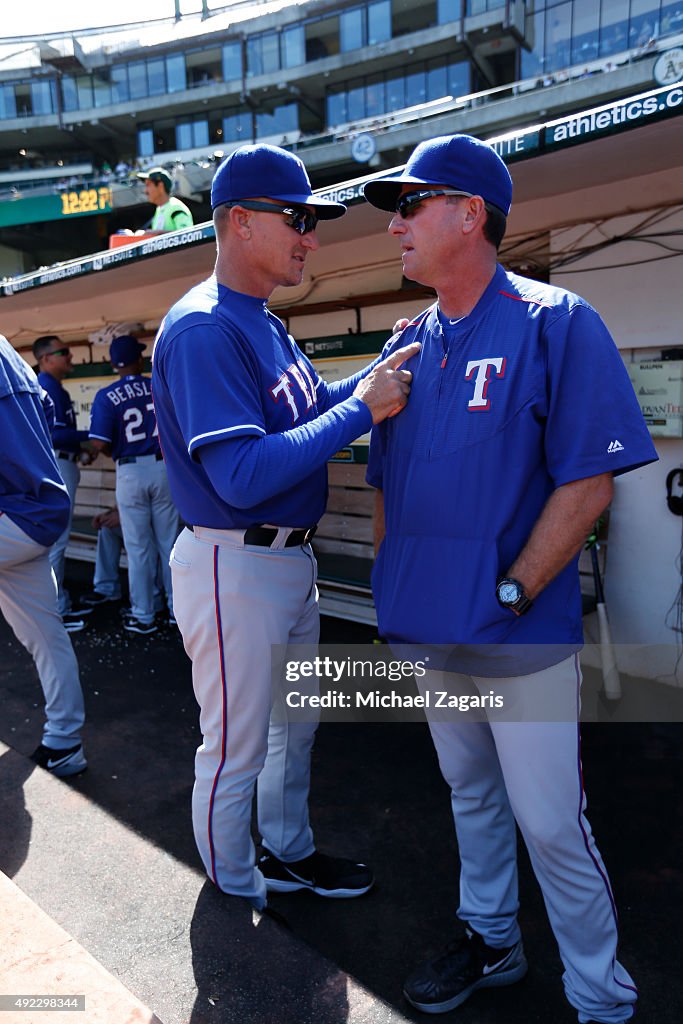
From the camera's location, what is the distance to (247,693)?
2111 mm

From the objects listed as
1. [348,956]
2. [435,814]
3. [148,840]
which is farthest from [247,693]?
[435,814]

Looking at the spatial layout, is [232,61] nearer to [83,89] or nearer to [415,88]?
[83,89]

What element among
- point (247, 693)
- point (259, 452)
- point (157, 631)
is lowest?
point (157, 631)

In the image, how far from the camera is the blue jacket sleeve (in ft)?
6.03

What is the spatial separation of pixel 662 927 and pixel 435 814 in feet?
2.98

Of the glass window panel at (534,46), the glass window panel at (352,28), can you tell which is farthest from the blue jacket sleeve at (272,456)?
the glass window panel at (352,28)

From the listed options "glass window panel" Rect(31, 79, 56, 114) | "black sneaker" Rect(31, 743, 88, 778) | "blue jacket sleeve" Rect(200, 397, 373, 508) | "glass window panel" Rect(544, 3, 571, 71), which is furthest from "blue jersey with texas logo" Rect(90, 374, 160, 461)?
"glass window panel" Rect(31, 79, 56, 114)

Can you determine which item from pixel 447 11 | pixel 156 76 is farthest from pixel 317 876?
pixel 156 76

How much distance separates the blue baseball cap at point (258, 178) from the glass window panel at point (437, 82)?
3927cm

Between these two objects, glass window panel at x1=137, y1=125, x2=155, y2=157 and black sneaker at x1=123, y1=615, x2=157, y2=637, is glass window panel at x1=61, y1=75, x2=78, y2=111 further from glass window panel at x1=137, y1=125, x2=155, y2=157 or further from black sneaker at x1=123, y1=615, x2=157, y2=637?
black sneaker at x1=123, y1=615, x2=157, y2=637

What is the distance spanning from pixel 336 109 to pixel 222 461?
43.0 metres

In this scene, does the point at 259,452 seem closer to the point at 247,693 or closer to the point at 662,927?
the point at 247,693

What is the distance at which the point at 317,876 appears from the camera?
2508 millimetres

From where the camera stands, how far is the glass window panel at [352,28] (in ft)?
125
